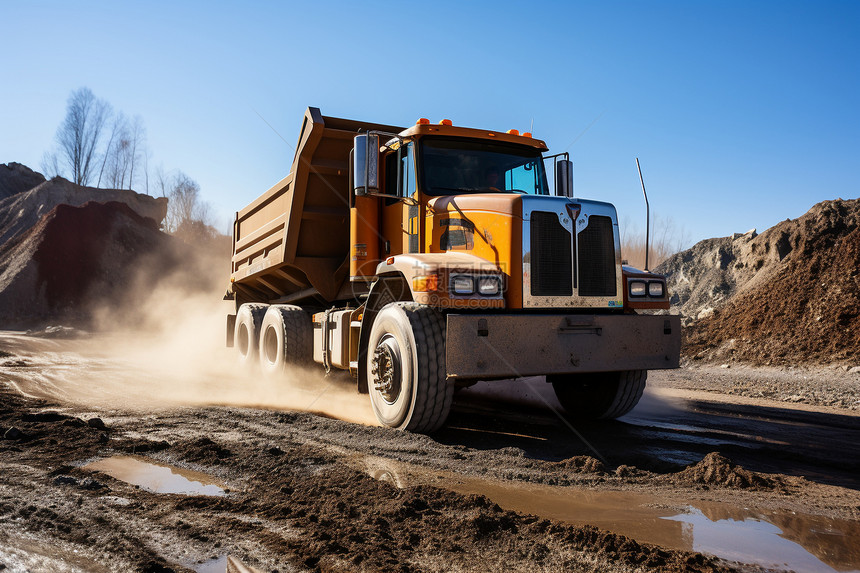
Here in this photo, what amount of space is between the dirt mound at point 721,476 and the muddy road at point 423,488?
1 cm

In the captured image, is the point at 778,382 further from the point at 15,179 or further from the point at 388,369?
the point at 15,179

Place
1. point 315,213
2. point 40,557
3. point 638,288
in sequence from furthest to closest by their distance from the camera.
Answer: point 315,213 → point 638,288 → point 40,557

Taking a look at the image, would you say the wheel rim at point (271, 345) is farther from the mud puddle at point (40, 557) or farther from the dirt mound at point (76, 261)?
the dirt mound at point (76, 261)

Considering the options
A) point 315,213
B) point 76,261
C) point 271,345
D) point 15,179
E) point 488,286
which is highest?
point 15,179

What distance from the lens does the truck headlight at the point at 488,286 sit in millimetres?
5671

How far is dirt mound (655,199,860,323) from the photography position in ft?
54.6

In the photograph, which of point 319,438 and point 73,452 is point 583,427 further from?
point 73,452

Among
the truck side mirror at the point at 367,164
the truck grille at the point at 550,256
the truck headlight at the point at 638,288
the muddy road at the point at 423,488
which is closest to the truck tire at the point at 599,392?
the muddy road at the point at 423,488

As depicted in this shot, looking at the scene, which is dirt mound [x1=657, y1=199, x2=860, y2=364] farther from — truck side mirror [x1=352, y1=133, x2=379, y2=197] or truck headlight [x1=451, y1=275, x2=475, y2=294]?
truck side mirror [x1=352, y1=133, x2=379, y2=197]

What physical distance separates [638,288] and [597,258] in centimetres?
63

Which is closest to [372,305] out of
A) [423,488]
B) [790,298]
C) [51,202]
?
Answer: [423,488]

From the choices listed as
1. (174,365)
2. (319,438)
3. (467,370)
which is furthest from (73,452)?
(174,365)

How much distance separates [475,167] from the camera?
7.09m

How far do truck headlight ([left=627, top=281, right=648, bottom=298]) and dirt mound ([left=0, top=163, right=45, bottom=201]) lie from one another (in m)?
48.5
